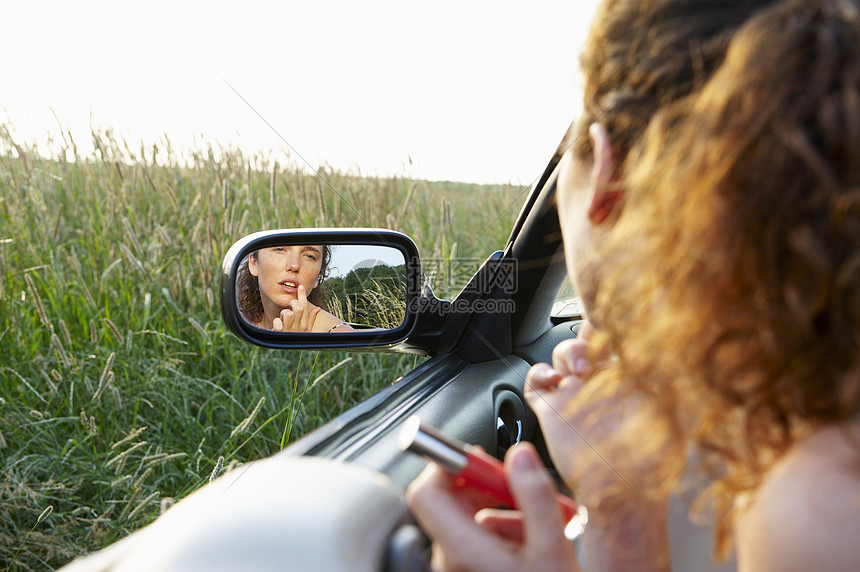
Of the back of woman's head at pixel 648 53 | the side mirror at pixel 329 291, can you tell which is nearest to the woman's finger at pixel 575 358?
the back of woman's head at pixel 648 53

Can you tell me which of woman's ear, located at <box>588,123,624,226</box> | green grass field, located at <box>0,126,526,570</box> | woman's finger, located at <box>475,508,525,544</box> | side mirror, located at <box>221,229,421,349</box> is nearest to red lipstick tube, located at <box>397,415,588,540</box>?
woman's finger, located at <box>475,508,525,544</box>

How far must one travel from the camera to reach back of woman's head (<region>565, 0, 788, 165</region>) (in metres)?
0.80

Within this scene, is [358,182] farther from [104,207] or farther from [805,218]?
[805,218]

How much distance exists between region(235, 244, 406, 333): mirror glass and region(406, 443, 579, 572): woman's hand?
906 millimetres

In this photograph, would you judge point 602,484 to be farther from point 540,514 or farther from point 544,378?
point 540,514

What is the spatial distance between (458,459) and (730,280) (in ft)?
1.23

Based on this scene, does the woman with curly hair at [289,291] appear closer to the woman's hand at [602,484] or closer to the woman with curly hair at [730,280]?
the woman's hand at [602,484]

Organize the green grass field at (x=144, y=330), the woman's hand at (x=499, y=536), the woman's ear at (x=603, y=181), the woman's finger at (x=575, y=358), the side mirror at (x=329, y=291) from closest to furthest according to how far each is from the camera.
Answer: the woman's hand at (x=499, y=536) < the woman's ear at (x=603, y=181) < the woman's finger at (x=575, y=358) < the side mirror at (x=329, y=291) < the green grass field at (x=144, y=330)

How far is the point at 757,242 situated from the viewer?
27.6 inches

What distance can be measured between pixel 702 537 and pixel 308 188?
2.94 metres

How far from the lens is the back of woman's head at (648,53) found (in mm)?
802

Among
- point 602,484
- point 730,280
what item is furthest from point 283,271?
point 730,280

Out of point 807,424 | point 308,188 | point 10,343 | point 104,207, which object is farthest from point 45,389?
point 807,424

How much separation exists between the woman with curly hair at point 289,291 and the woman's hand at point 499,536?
0.93 m
